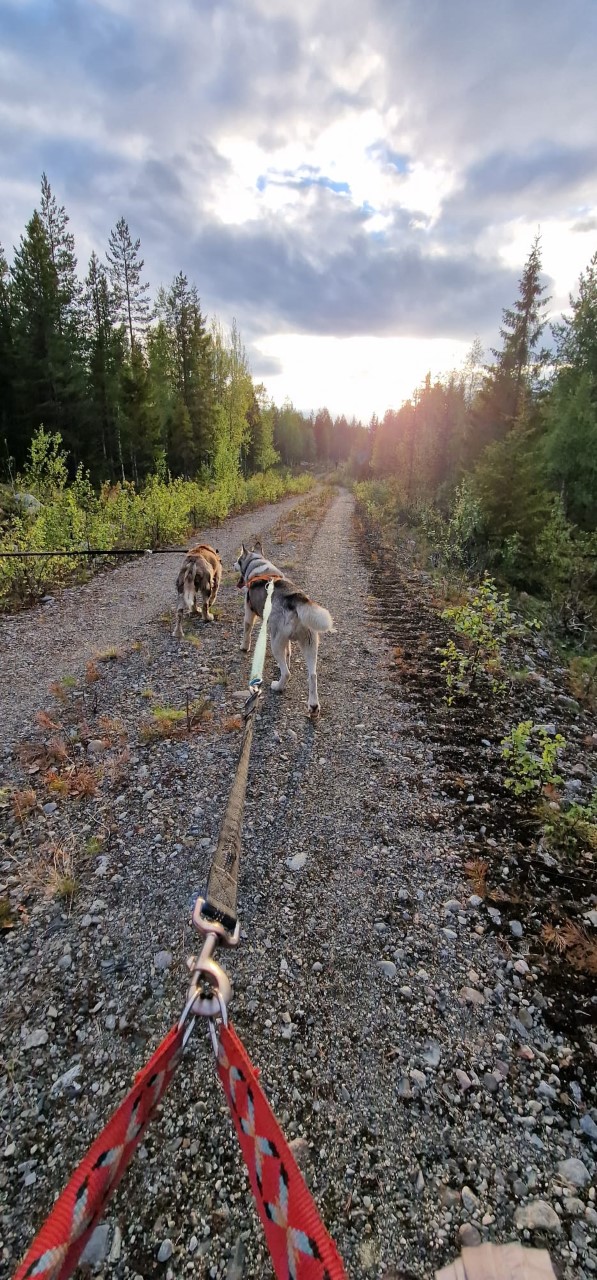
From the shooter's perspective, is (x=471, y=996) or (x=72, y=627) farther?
(x=72, y=627)

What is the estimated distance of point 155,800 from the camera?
4.57 meters

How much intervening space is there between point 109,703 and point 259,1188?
5.71 meters

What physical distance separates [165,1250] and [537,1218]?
4.95ft

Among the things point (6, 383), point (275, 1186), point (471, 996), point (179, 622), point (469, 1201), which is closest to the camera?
point (275, 1186)

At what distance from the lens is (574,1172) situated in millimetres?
2090

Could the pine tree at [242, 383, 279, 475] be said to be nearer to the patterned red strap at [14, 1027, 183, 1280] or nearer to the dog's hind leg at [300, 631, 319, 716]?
the dog's hind leg at [300, 631, 319, 716]

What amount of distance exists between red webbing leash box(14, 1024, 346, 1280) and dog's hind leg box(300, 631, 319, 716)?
15.8 feet

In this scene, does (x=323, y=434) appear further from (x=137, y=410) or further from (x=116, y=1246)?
(x=116, y=1246)

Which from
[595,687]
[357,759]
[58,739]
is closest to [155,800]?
[58,739]

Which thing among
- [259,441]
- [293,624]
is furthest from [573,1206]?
[259,441]

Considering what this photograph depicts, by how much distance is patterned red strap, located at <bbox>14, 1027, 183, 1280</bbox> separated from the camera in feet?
3.39

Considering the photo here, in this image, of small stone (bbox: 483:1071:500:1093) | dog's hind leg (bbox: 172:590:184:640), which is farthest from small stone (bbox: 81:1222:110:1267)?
dog's hind leg (bbox: 172:590:184:640)

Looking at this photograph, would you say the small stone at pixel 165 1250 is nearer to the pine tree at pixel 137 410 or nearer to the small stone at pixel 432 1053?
the small stone at pixel 432 1053

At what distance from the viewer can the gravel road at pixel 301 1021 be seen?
199 centimetres
